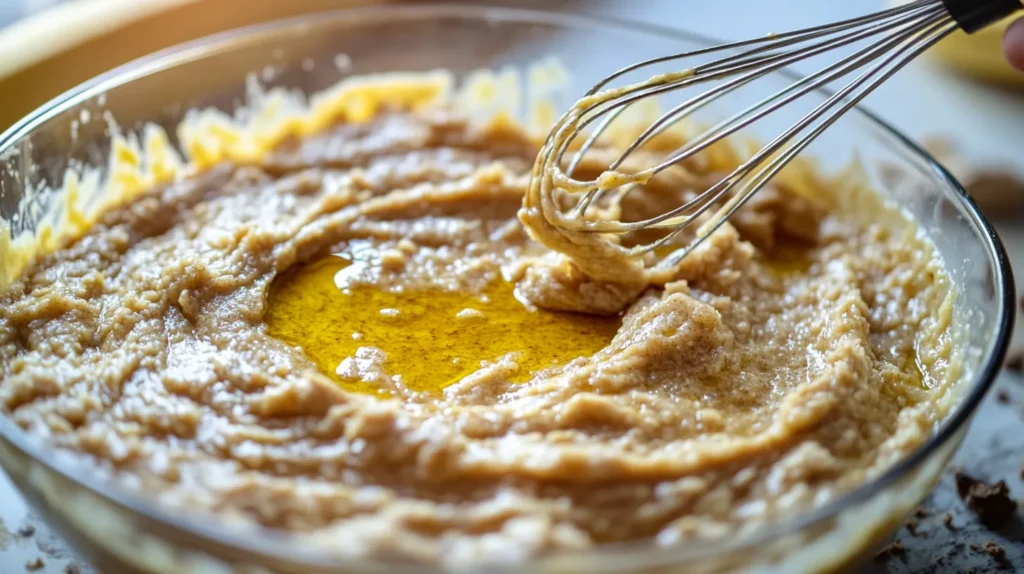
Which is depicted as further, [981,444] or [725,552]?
[981,444]

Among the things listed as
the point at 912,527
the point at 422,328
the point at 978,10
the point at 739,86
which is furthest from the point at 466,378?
the point at 978,10

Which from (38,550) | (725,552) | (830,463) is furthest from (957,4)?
(38,550)

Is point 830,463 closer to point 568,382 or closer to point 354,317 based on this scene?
point 568,382

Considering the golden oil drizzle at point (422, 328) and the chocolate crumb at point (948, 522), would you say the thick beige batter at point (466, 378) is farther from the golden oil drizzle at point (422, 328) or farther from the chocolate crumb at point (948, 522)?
the chocolate crumb at point (948, 522)

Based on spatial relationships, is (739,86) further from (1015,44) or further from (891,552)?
(891,552)

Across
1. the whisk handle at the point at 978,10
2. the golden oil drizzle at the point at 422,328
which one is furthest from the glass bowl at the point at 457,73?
the golden oil drizzle at the point at 422,328

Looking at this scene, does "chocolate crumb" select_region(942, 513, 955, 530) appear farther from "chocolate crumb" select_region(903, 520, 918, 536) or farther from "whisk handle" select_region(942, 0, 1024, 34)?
"whisk handle" select_region(942, 0, 1024, 34)
